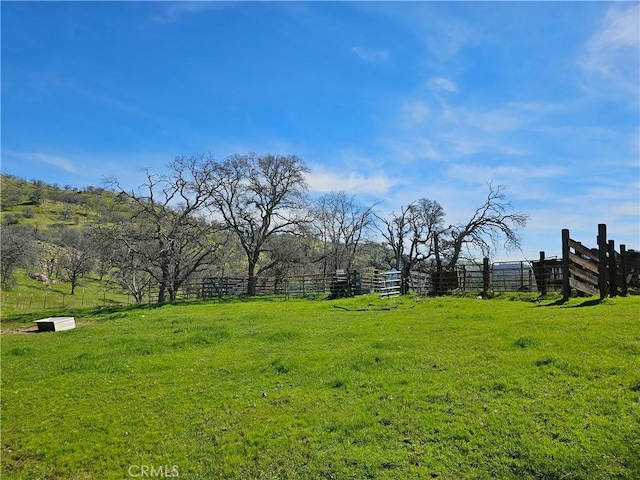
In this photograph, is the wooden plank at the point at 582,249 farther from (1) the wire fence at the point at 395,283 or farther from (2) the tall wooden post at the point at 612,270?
(1) the wire fence at the point at 395,283

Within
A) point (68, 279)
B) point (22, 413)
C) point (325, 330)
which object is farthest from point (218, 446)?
point (68, 279)

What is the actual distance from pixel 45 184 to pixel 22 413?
161380mm

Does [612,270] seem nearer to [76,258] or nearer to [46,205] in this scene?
[76,258]

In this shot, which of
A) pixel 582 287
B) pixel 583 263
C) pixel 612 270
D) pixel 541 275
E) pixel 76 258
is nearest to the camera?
pixel 612 270

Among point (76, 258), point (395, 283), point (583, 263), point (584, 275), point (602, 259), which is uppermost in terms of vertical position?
point (76, 258)

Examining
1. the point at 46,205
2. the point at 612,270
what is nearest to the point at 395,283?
the point at 612,270

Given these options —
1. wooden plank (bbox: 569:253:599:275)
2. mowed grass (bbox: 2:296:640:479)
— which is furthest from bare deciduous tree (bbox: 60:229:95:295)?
wooden plank (bbox: 569:253:599:275)

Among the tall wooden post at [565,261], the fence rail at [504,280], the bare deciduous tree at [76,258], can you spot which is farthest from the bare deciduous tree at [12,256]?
the tall wooden post at [565,261]

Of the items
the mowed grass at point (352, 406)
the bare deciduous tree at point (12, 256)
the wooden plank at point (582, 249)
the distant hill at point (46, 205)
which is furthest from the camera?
the distant hill at point (46, 205)

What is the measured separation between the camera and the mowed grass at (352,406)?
4.64m

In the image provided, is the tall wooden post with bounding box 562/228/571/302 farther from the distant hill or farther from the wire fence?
the distant hill

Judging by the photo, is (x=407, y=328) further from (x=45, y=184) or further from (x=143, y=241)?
(x=45, y=184)

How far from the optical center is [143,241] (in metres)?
31.4

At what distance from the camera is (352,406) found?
20.3ft
